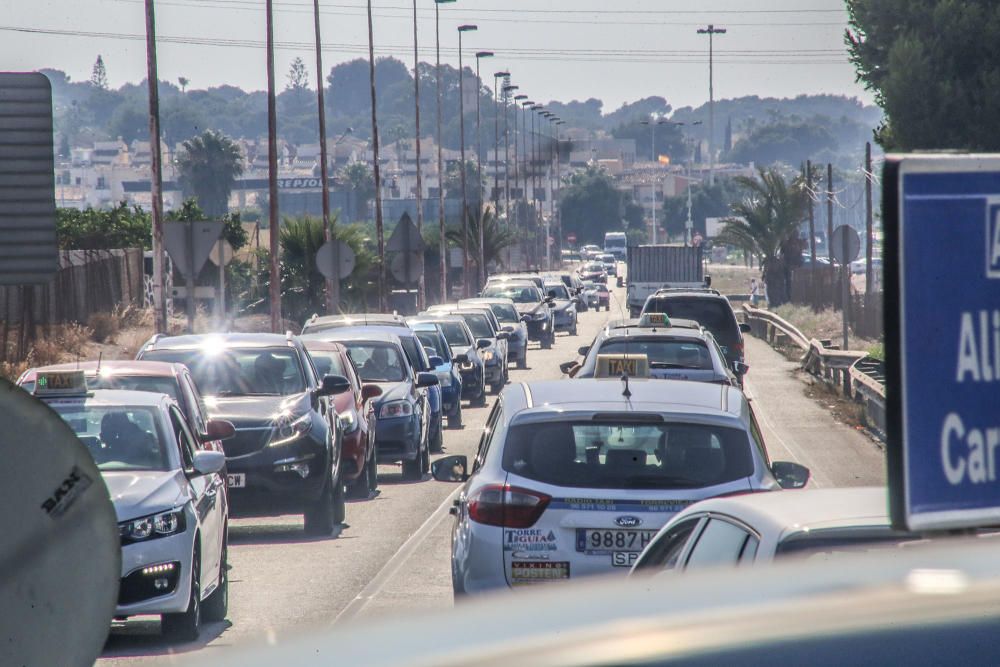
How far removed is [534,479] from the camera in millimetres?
8758

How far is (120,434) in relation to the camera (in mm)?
11219

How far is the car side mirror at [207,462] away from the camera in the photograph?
10703 mm

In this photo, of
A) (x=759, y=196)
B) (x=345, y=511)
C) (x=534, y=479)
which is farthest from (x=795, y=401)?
(x=759, y=196)

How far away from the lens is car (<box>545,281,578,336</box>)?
59.4 metres

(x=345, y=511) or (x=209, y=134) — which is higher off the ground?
(x=209, y=134)

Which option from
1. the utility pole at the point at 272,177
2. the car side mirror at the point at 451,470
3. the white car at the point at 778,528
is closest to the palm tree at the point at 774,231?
the utility pole at the point at 272,177

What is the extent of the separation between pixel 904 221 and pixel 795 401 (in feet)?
95.0

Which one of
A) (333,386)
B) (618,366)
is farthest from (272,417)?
(618,366)

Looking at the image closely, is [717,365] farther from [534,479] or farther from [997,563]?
[997,563]

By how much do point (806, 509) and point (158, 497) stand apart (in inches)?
219

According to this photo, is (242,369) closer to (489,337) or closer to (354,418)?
(354,418)

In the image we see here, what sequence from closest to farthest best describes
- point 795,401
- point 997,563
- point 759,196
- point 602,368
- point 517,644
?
point 517,644 < point 997,563 < point 602,368 < point 795,401 < point 759,196

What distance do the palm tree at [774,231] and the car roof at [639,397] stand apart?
71933 mm

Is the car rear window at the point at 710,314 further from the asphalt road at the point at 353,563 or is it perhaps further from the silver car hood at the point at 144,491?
the silver car hood at the point at 144,491
